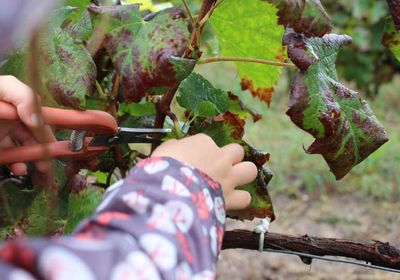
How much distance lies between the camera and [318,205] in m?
2.68

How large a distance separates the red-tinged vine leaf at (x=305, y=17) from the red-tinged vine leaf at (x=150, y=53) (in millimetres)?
109

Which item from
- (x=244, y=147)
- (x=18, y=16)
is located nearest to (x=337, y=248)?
(x=244, y=147)

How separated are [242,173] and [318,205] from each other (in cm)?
202

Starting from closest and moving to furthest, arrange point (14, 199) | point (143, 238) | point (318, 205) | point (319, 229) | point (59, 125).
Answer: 1. point (143, 238)
2. point (59, 125)
3. point (14, 199)
4. point (319, 229)
5. point (318, 205)

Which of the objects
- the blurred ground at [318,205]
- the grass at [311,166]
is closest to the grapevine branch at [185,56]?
the blurred ground at [318,205]

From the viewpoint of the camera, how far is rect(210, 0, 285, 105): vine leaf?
81 centimetres

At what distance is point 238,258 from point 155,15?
5.28ft

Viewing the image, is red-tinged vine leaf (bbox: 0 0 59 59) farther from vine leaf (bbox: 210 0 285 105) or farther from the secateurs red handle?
vine leaf (bbox: 210 0 285 105)

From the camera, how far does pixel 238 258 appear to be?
2256 mm

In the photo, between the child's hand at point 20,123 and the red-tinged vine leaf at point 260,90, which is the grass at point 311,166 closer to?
the red-tinged vine leaf at point 260,90

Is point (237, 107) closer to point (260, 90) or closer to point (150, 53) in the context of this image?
point (260, 90)

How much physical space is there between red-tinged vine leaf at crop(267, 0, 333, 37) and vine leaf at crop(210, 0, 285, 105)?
0.02 m

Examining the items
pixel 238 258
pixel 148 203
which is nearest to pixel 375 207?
pixel 238 258

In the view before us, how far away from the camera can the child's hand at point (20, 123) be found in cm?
68
